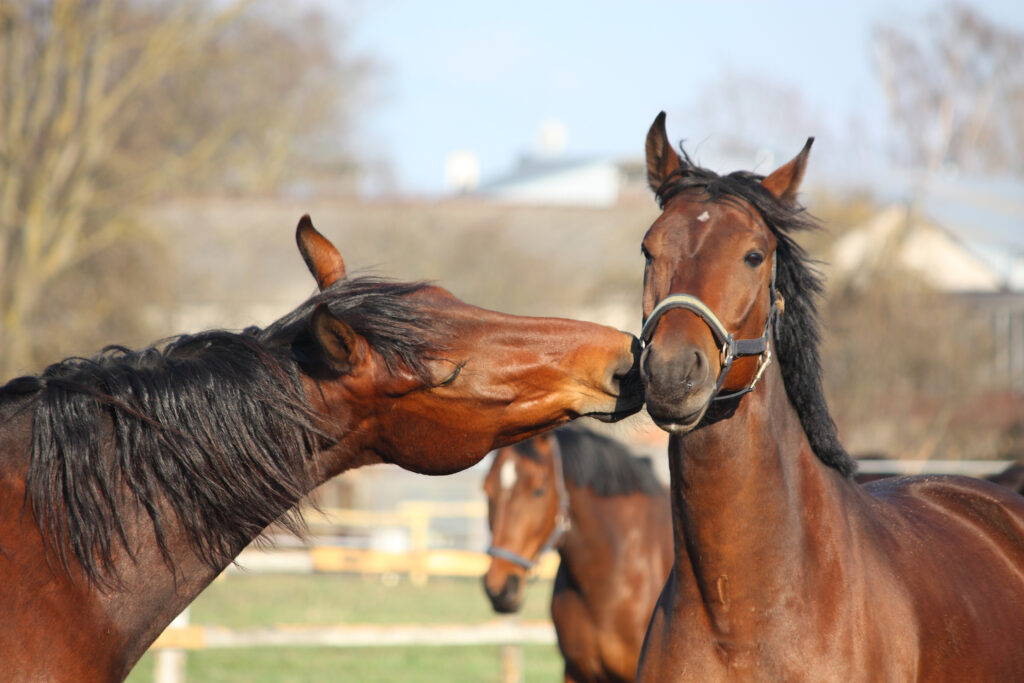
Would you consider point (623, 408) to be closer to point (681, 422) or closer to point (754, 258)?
point (681, 422)

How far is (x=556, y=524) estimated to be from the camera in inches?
233

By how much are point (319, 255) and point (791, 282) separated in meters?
1.33

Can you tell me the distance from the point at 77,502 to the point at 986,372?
17865 mm

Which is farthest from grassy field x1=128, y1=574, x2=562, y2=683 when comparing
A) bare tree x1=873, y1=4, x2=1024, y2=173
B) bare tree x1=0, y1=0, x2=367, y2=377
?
bare tree x1=873, y1=4, x2=1024, y2=173

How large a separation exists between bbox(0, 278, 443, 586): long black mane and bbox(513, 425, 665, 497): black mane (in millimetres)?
3876

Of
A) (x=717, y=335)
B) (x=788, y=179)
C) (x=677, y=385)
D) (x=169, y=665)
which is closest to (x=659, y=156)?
(x=788, y=179)

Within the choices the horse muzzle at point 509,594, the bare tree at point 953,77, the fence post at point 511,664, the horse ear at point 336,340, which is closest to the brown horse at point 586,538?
the horse muzzle at point 509,594

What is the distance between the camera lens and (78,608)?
7.09 feet

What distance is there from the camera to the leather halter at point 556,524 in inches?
231

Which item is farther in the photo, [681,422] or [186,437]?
[681,422]

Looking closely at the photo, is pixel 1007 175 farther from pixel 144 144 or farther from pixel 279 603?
pixel 279 603

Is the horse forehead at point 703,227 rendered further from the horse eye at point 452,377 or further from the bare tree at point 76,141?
the bare tree at point 76,141

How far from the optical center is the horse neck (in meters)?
2.86

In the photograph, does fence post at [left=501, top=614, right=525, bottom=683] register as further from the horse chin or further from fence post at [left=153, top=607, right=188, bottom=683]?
the horse chin
